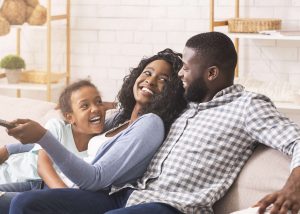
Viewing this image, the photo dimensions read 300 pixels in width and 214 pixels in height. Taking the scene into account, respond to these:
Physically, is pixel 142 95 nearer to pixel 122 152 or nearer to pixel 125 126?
pixel 125 126

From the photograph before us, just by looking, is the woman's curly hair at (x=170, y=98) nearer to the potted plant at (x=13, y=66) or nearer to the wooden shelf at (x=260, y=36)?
the wooden shelf at (x=260, y=36)

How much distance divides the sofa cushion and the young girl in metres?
0.70

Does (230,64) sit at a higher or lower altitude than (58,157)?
higher

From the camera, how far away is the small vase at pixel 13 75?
500 centimetres

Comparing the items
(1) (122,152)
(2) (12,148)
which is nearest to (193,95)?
(1) (122,152)

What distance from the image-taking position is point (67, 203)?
2441 mm

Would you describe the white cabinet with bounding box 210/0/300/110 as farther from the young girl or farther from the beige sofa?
the beige sofa

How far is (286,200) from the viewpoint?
2064mm

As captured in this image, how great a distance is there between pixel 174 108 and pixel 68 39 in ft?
8.92

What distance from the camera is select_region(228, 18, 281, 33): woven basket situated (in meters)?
4.43

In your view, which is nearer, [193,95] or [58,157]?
[58,157]

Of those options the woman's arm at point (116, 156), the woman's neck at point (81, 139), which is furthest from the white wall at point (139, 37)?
the woman's arm at point (116, 156)

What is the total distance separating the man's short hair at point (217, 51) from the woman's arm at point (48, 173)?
675mm

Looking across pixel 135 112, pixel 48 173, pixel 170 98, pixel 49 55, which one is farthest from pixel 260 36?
pixel 48 173
